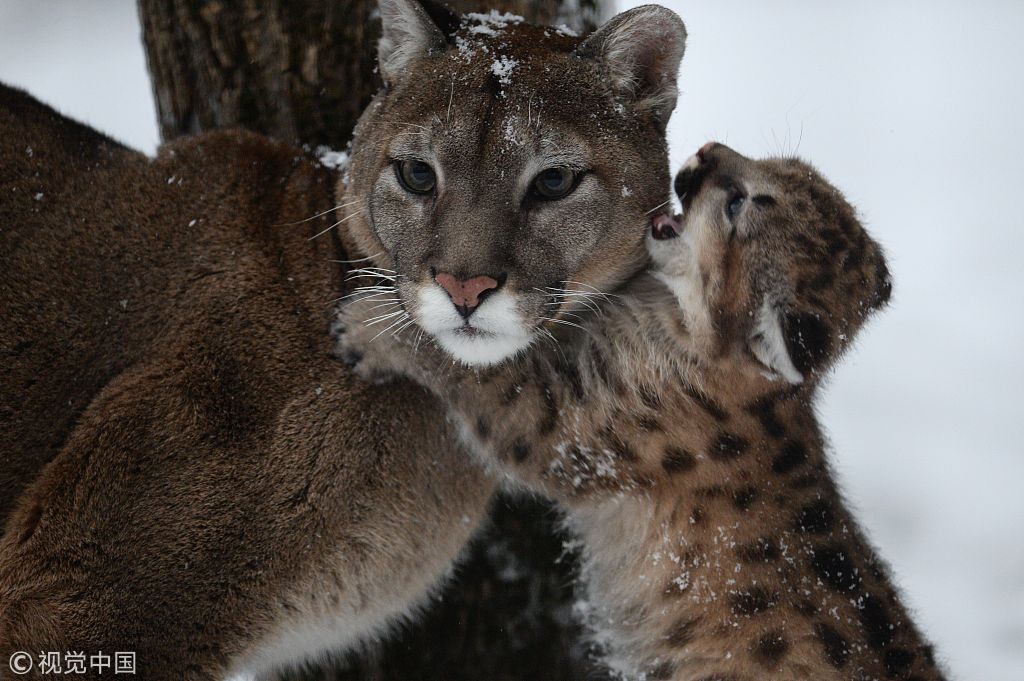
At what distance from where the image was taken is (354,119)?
4484mm

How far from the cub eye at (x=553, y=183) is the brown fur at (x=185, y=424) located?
2.85 ft

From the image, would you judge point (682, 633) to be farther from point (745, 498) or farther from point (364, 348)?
point (364, 348)

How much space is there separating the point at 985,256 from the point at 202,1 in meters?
6.90

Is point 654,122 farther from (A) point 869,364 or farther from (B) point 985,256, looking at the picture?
(B) point 985,256

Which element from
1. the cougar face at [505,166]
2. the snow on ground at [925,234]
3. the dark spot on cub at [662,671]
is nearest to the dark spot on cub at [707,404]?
the cougar face at [505,166]

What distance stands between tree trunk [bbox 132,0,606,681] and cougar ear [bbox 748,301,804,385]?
1.25m

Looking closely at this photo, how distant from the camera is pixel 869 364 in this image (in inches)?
321

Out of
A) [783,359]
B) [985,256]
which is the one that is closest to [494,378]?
[783,359]

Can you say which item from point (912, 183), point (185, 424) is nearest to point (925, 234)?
point (912, 183)

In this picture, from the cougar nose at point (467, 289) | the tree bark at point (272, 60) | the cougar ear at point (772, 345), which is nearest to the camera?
the cougar nose at point (467, 289)

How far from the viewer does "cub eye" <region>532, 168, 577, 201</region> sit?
3.68 metres

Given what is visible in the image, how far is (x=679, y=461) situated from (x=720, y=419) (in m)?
0.22

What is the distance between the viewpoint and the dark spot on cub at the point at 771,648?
154 inches

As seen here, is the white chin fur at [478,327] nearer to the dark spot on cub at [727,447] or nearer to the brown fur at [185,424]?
the brown fur at [185,424]
